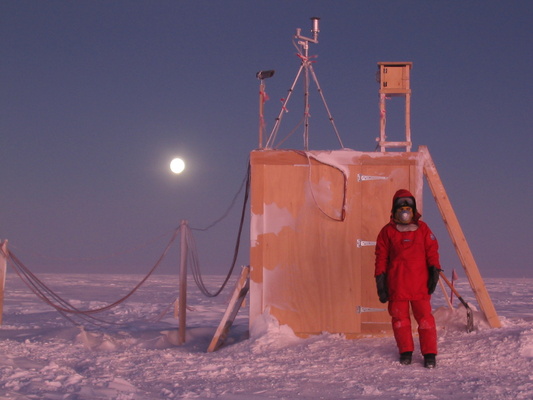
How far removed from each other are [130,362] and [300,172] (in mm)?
3052

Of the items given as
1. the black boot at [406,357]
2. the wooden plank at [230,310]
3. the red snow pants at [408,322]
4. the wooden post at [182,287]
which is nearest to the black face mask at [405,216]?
the red snow pants at [408,322]

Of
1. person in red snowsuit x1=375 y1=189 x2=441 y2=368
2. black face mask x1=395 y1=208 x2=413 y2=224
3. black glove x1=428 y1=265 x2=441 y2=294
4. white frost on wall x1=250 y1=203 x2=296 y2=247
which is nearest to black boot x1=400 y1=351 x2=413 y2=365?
person in red snowsuit x1=375 y1=189 x2=441 y2=368

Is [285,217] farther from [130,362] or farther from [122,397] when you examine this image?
[122,397]

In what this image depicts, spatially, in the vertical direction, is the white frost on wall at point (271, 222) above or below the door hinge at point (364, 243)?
above

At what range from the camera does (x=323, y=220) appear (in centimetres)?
825

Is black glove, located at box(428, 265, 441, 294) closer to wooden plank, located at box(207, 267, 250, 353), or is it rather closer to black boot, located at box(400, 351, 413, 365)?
black boot, located at box(400, 351, 413, 365)

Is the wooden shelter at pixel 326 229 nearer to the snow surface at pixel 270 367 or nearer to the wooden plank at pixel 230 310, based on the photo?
the wooden plank at pixel 230 310

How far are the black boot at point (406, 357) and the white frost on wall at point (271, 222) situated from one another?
7.68ft

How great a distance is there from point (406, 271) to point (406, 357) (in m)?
0.85

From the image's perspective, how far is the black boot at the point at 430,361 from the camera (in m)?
6.32

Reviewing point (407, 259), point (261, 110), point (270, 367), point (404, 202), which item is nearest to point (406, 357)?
point (407, 259)

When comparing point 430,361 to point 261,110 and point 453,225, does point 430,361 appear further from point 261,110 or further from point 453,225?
point 261,110

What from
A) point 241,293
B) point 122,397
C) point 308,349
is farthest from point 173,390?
point 241,293

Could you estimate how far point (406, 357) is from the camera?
654cm
